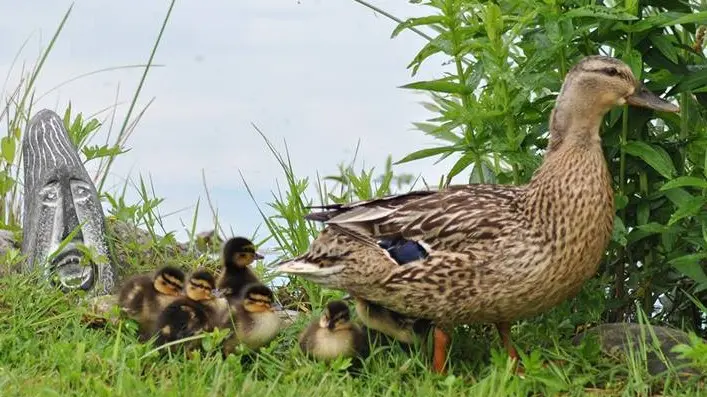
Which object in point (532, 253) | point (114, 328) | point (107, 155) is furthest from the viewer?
point (107, 155)

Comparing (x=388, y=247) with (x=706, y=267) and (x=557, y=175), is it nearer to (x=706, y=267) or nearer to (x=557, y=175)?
(x=557, y=175)

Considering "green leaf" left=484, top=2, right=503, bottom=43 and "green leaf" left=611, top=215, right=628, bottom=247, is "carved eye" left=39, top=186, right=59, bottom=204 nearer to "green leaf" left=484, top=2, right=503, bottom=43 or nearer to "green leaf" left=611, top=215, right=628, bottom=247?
"green leaf" left=484, top=2, right=503, bottom=43

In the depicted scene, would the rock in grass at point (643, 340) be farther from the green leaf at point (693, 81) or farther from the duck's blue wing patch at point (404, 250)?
Result: the green leaf at point (693, 81)

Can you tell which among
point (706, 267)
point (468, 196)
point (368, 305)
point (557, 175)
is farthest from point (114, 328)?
point (706, 267)

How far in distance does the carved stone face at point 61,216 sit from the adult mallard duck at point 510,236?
6.47ft

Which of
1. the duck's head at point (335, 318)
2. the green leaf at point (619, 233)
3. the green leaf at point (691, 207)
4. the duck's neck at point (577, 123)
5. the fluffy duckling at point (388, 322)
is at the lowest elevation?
the fluffy duckling at point (388, 322)

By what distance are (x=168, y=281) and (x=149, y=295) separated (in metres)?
0.13

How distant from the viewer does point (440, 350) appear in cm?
623

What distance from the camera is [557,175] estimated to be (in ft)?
19.8

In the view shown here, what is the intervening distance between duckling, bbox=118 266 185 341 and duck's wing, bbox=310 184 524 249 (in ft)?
3.00

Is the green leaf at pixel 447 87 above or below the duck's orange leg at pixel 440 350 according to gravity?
above

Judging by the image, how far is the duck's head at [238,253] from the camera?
7062mm

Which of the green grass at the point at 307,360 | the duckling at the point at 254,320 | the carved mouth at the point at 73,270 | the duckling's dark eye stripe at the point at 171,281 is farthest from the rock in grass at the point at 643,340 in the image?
the carved mouth at the point at 73,270

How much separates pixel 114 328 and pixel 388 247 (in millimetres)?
1663
